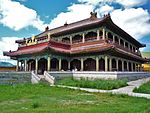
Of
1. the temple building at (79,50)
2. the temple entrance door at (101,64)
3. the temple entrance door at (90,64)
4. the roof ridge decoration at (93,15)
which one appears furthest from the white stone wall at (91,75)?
the roof ridge decoration at (93,15)

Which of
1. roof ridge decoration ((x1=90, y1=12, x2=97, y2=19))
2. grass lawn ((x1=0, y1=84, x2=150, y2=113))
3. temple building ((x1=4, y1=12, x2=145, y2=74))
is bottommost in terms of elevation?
grass lawn ((x1=0, y1=84, x2=150, y2=113))

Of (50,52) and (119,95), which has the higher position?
(50,52)

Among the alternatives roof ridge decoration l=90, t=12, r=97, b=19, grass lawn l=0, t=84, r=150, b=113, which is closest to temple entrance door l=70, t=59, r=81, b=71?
roof ridge decoration l=90, t=12, r=97, b=19

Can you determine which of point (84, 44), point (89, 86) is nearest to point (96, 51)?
point (84, 44)

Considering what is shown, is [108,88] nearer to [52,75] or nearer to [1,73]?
[52,75]

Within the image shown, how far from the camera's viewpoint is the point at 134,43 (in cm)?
4256

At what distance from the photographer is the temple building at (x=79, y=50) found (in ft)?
86.8

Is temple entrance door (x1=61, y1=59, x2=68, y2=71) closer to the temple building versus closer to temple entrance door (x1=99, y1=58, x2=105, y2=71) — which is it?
the temple building

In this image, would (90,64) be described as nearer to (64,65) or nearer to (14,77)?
(64,65)

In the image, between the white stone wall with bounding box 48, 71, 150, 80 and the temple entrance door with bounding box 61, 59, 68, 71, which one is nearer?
the white stone wall with bounding box 48, 71, 150, 80

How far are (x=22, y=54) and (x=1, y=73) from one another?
8.88m

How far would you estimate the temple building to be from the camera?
26.5 meters

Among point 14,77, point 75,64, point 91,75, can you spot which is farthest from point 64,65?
point 14,77

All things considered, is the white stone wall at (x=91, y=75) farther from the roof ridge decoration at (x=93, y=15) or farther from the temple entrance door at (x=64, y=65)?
the roof ridge decoration at (x=93, y=15)
